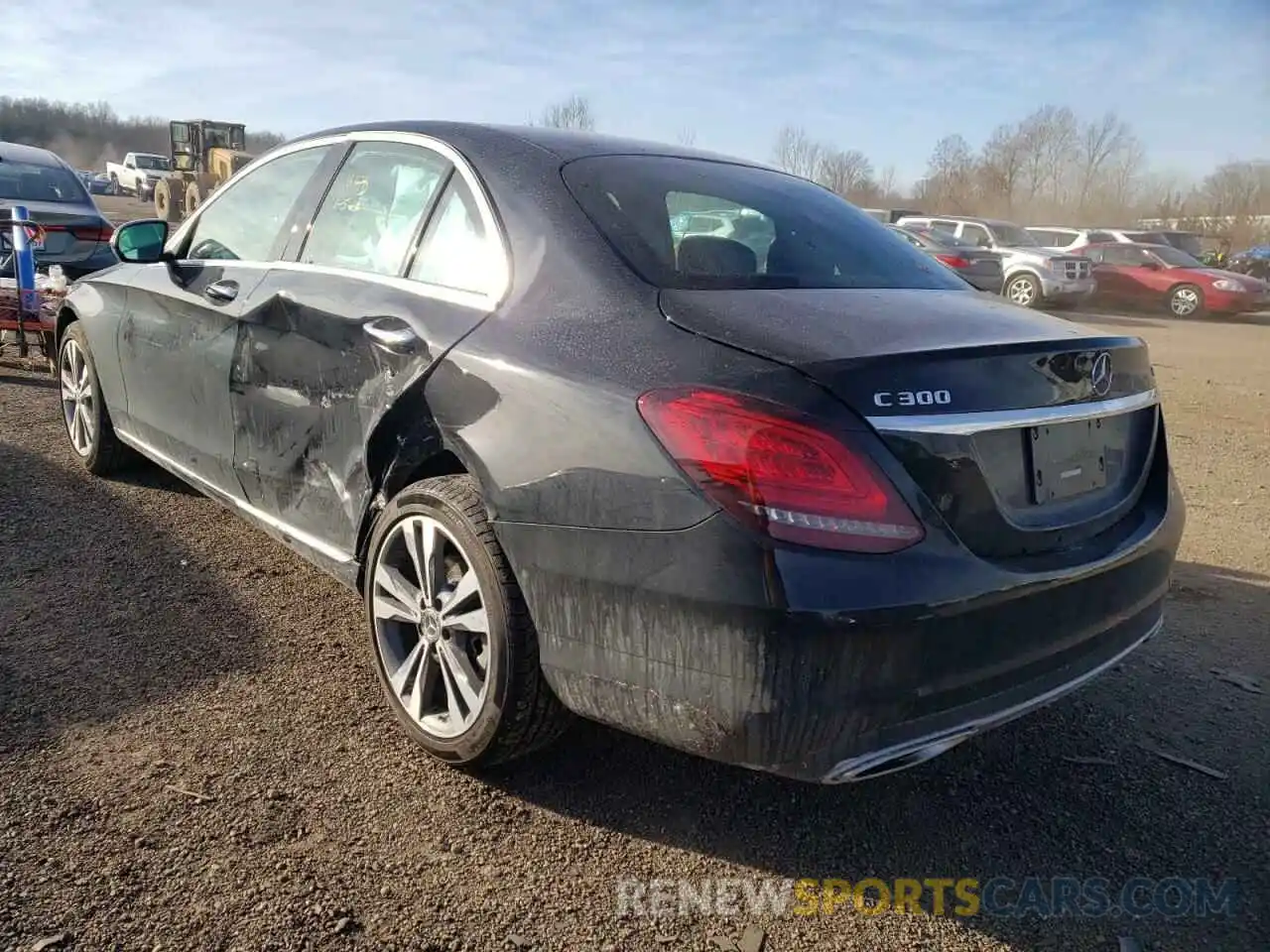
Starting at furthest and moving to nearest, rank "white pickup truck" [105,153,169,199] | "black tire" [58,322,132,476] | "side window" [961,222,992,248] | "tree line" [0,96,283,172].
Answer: "tree line" [0,96,283,172] < "white pickup truck" [105,153,169,199] < "side window" [961,222,992,248] < "black tire" [58,322,132,476]

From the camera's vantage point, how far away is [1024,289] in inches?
774

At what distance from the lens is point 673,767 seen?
8.79ft

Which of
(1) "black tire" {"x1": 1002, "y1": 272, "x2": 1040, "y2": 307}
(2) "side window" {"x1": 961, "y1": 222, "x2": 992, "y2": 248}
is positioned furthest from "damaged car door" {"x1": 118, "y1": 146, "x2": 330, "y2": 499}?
Result: (2) "side window" {"x1": 961, "y1": 222, "x2": 992, "y2": 248}

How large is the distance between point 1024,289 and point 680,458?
19613 millimetres

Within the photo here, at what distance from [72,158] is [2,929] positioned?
85.5 metres

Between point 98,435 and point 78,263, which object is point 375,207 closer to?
point 98,435

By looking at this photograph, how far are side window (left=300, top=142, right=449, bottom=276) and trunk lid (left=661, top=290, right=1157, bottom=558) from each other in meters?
1.05

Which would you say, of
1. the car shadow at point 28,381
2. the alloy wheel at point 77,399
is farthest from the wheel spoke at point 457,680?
the car shadow at point 28,381

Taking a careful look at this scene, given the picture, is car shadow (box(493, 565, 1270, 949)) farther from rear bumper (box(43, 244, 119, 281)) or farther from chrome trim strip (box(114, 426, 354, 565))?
rear bumper (box(43, 244, 119, 281))

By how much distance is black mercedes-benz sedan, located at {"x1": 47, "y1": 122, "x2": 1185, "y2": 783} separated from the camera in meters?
1.93

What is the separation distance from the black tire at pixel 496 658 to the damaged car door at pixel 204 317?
132 cm

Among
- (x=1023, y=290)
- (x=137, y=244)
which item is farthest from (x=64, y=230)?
(x=1023, y=290)

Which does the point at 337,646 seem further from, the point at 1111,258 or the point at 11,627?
the point at 1111,258

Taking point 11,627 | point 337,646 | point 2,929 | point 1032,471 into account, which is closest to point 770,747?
point 1032,471
